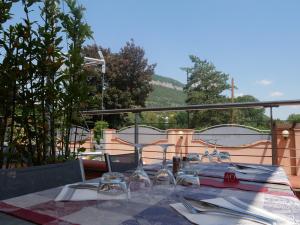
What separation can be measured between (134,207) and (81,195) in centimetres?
18

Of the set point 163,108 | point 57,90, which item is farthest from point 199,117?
point 57,90

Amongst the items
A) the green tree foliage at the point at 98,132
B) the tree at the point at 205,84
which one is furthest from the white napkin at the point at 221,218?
the tree at the point at 205,84

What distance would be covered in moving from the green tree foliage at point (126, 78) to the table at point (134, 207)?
42.5ft

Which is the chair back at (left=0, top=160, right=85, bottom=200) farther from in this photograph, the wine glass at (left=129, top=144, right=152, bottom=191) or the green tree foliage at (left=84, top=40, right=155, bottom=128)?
the green tree foliage at (left=84, top=40, right=155, bottom=128)

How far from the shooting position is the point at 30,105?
1.58 m

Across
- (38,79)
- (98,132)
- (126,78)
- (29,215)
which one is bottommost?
(29,215)

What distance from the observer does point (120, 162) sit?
1.36 metres

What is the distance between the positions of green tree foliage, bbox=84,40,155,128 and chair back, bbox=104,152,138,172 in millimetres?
12348

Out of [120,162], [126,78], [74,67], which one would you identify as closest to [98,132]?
[74,67]

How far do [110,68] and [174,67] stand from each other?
6648 mm

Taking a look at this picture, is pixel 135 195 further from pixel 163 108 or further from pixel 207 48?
pixel 207 48

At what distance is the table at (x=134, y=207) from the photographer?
62cm

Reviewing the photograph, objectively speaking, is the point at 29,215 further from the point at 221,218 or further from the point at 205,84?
the point at 205,84

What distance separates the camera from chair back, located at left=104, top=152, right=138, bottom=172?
1306 mm
